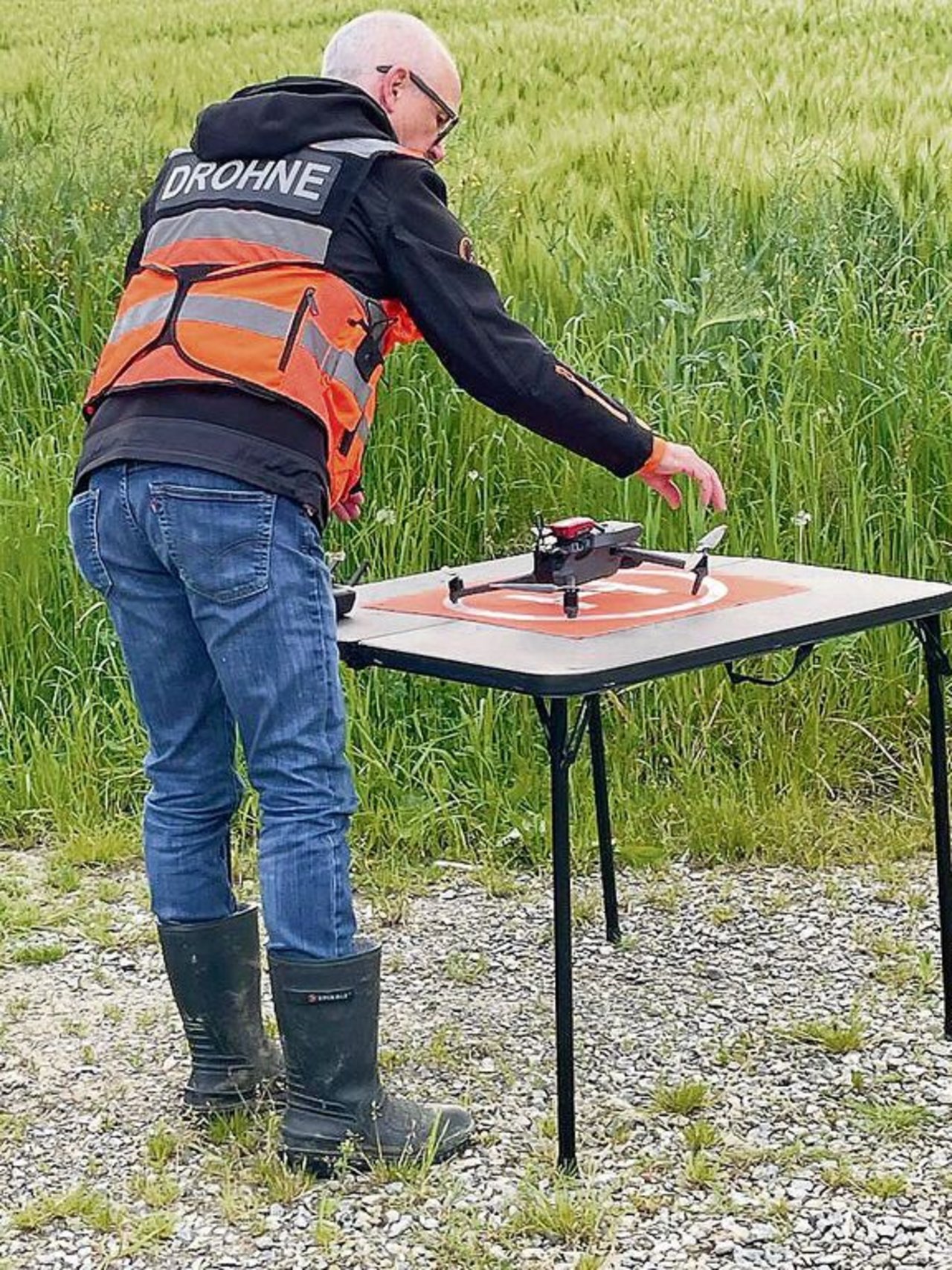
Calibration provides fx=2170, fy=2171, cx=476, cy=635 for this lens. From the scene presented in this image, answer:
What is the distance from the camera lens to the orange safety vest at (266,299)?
9.51 ft

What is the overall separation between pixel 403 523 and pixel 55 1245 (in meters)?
2.64

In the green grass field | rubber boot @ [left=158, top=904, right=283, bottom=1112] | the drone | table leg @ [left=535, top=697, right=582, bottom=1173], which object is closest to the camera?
table leg @ [left=535, top=697, right=582, bottom=1173]

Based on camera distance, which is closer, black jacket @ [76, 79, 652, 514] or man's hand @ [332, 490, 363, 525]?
black jacket @ [76, 79, 652, 514]

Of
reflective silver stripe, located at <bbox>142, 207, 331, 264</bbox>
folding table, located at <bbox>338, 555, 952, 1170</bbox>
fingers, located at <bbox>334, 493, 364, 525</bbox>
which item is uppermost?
reflective silver stripe, located at <bbox>142, 207, 331, 264</bbox>

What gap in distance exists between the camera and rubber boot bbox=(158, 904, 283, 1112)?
3.24 meters

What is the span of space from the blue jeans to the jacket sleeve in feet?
1.04

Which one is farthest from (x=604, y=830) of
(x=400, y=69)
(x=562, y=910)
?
(x=400, y=69)

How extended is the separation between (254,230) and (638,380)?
278 cm

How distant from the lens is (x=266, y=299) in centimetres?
290

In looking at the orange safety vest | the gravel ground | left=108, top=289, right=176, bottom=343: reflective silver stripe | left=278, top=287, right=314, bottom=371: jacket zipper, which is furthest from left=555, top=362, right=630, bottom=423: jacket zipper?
the gravel ground

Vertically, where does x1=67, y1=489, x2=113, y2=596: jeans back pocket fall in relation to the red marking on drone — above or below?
above

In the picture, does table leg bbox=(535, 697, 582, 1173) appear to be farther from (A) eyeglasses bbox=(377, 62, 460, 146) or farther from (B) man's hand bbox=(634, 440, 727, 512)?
(A) eyeglasses bbox=(377, 62, 460, 146)

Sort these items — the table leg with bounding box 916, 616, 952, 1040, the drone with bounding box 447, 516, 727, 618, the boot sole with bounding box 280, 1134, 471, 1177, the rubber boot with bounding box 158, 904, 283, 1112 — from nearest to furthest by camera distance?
the boot sole with bounding box 280, 1134, 471, 1177 < the rubber boot with bounding box 158, 904, 283, 1112 < the drone with bounding box 447, 516, 727, 618 < the table leg with bounding box 916, 616, 952, 1040

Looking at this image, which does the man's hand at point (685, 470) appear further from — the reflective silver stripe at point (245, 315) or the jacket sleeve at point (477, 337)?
the reflective silver stripe at point (245, 315)
